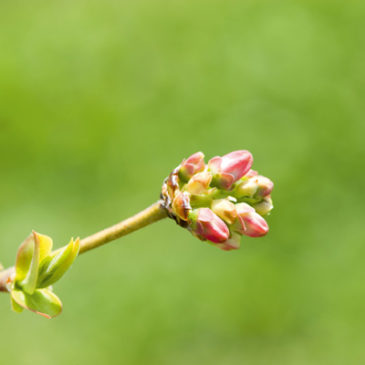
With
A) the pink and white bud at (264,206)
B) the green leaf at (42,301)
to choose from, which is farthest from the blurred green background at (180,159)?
the pink and white bud at (264,206)

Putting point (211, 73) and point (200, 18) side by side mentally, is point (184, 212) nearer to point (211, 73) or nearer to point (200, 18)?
point (211, 73)

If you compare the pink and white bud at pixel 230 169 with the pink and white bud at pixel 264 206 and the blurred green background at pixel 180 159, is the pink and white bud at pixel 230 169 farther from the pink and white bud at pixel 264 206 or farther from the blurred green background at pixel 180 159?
the blurred green background at pixel 180 159

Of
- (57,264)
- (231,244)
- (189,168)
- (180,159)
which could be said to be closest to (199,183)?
(189,168)

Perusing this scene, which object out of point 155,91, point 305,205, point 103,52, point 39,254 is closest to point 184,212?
point 39,254

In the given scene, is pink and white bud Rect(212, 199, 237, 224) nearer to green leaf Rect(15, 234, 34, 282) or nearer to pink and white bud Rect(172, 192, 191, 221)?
pink and white bud Rect(172, 192, 191, 221)

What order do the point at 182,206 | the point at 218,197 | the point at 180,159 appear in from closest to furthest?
the point at 182,206, the point at 218,197, the point at 180,159

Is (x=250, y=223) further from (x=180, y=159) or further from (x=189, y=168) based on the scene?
(x=180, y=159)
